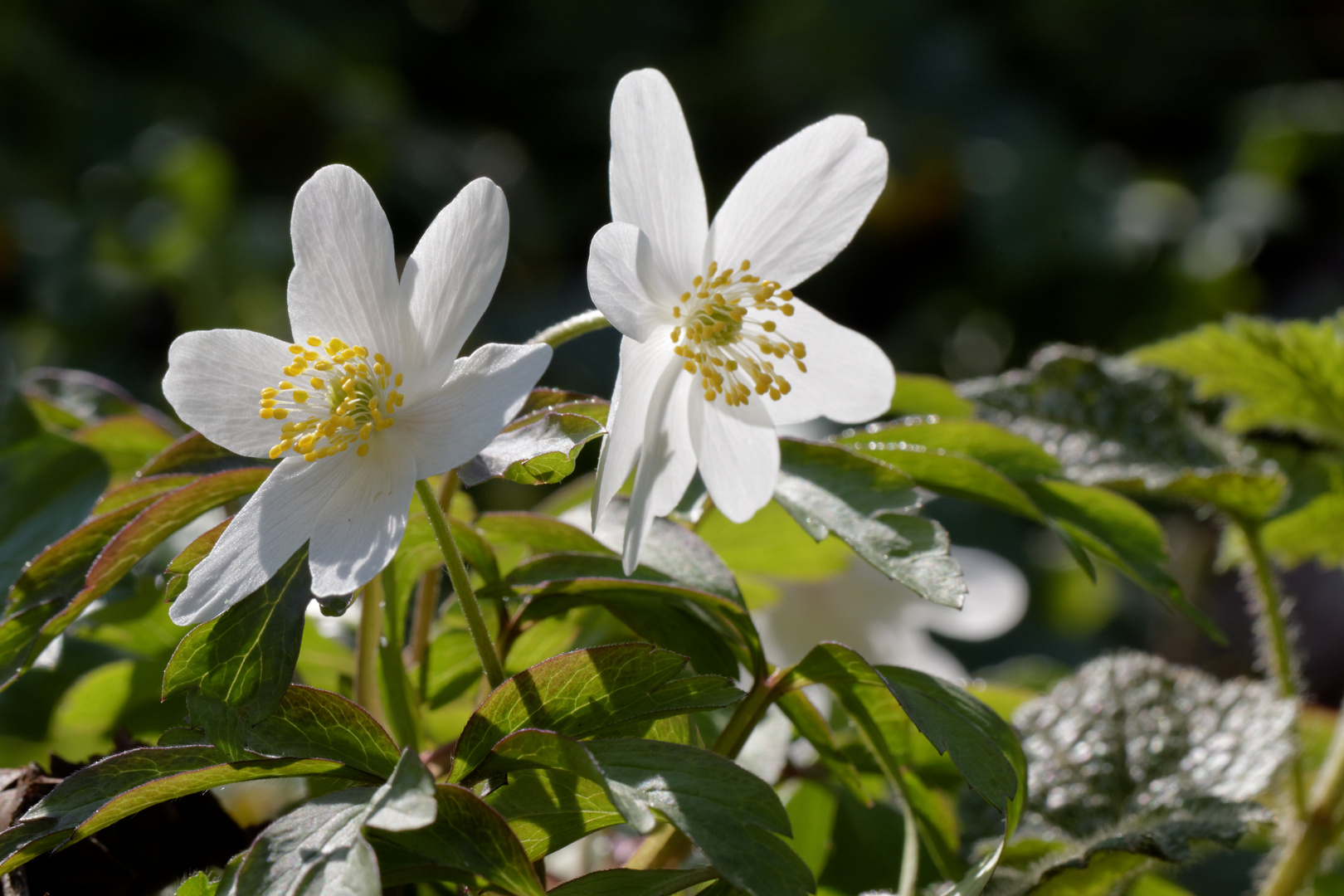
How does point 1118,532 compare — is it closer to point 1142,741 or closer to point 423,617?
point 1142,741

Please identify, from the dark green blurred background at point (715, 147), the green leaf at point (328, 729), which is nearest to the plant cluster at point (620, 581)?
the green leaf at point (328, 729)

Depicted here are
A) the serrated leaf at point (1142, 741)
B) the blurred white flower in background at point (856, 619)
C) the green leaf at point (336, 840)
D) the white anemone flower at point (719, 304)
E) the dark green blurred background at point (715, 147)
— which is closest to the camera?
the green leaf at point (336, 840)

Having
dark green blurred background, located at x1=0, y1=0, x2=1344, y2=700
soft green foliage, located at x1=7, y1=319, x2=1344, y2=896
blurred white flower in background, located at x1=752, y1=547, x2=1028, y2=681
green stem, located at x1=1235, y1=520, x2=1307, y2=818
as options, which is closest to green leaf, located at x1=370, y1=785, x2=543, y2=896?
soft green foliage, located at x1=7, y1=319, x2=1344, y2=896

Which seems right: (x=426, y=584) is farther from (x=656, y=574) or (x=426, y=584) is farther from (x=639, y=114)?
(x=639, y=114)

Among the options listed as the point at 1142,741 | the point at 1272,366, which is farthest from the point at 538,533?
the point at 1272,366

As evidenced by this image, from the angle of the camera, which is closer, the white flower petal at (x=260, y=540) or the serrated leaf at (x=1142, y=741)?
the white flower petal at (x=260, y=540)

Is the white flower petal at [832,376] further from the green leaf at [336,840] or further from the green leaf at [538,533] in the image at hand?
the green leaf at [336,840]

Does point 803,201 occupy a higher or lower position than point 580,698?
higher
